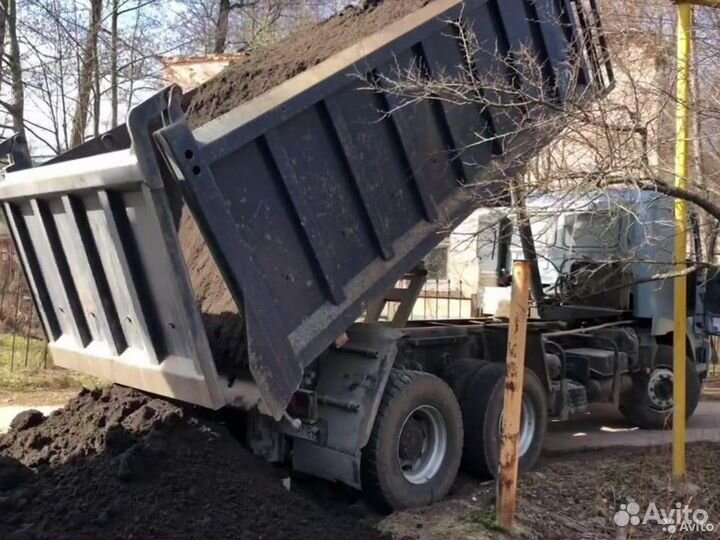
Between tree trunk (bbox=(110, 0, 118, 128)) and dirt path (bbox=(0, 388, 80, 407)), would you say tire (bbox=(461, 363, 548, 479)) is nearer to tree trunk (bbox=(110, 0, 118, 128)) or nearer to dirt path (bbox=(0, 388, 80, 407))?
dirt path (bbox=(0, 388, 80, 407))

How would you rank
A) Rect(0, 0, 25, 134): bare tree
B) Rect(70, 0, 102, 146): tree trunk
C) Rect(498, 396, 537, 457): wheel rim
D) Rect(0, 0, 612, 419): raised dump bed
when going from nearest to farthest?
1. Rect(0, 0, 612, 419): raised dump bed
2. Rect(498, 396, 537, 457): wheel rim
3. Rect(0, 0, 25, 134): bare tree
4. Rect(70, 0, 102, 146): tree trunk

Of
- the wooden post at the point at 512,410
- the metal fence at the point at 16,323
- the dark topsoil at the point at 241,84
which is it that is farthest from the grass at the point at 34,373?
the wooden post at the point at 512,410

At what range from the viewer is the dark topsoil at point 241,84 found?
4816 millimetres

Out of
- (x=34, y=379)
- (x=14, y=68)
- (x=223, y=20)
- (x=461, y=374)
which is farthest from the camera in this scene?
(x=223, y=20)

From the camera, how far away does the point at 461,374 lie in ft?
20.6

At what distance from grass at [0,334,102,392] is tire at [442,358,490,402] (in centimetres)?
592

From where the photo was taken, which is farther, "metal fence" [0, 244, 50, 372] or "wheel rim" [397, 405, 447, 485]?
"metal fence" [0, 244, 50, 372]

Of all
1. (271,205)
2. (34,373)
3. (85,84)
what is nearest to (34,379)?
(34,373)

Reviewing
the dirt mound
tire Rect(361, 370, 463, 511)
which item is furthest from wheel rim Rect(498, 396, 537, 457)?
the dirt mound

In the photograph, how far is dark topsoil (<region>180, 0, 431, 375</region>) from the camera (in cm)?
482

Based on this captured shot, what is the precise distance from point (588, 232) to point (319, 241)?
14.4 ft

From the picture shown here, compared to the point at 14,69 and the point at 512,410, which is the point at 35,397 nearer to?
the point at 512,410

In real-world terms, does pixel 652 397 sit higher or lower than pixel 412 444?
lower

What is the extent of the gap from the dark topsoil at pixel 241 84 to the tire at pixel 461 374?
84.6 inches
